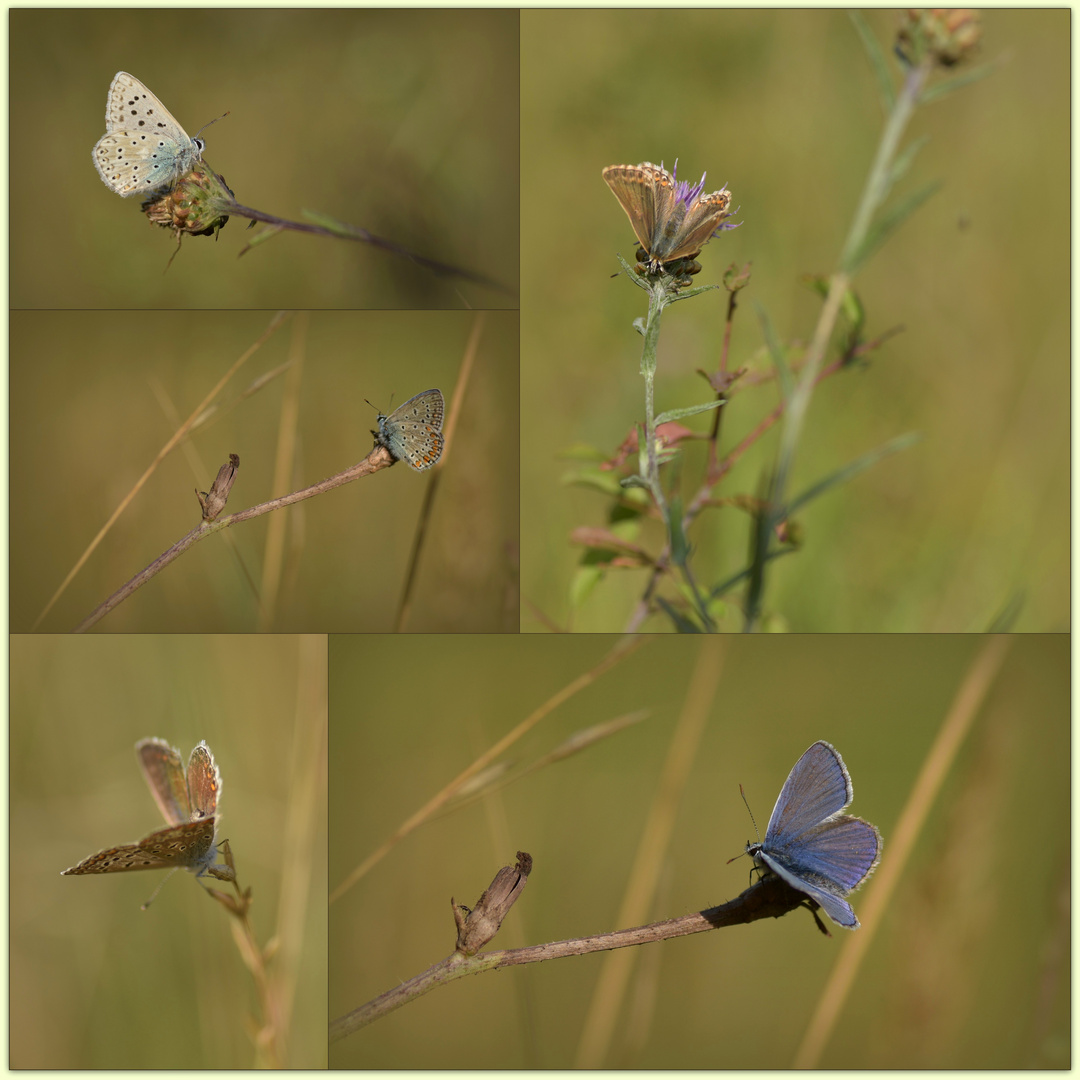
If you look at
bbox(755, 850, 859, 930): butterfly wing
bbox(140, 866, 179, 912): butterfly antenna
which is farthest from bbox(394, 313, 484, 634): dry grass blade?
bbox(755, 850, 859, 930): butterfly wing

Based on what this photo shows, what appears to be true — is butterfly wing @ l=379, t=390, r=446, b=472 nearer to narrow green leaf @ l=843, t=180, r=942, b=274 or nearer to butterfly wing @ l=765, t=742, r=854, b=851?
narrow green leaf @ l=843, t=180, r=942, b=274

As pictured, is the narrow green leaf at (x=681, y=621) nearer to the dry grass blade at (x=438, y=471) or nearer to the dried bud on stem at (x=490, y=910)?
the dry grass blade at (x=438, y=471)

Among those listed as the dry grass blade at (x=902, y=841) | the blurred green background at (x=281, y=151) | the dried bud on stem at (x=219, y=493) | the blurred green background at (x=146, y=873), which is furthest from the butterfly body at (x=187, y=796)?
the dry grass blade at (x=902, y=841)

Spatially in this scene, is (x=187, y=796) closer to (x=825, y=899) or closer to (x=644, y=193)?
(x=825, y=899)

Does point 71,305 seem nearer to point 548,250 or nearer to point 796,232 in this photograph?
point 548,250

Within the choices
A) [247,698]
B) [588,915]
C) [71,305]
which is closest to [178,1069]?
[247,698]

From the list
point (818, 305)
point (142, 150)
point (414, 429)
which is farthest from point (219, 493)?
point (818, 305)
